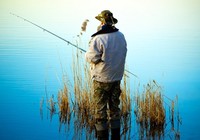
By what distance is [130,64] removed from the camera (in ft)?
34.1

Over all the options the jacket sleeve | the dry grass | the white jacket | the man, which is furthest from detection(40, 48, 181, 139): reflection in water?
the jacket sleeve

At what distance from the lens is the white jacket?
166 inches

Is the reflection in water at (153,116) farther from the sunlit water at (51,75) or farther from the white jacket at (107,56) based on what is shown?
the white jacket at (107,56)

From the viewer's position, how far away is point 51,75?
8883mm

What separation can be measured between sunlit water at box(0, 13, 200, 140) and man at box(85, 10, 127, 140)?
2.44 feet

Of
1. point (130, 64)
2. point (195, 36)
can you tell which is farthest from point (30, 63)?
point (195, 36)

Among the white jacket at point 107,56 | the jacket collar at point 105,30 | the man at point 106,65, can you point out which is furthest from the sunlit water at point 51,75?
the jacket collar at point 105,30

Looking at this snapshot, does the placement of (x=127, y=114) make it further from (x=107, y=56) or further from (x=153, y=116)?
(x=107, y=56)

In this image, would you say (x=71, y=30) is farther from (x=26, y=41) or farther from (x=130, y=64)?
(x=130, y=64)

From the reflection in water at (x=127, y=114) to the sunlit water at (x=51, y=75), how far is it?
144 millimetres

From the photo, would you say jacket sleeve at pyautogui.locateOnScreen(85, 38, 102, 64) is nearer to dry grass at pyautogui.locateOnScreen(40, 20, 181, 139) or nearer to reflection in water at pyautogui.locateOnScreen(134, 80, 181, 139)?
dry grass at pyautogui.locateOnScreen(40, 20, 181, 139)

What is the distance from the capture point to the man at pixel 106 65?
167 inches

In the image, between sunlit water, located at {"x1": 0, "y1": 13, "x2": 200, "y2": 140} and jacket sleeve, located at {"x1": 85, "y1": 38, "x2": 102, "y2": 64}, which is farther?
sunlit water, located at {"x1": 0, "y1": 13, "x2": 200, "y2": 140}

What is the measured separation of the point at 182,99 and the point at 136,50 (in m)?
5.25
